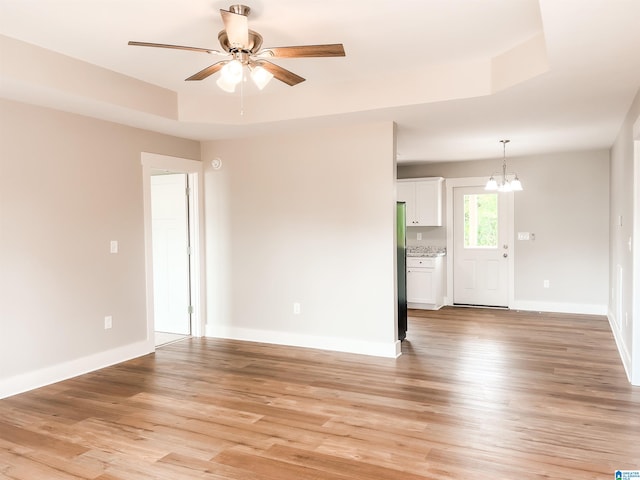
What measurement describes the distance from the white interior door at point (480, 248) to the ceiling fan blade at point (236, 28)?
5.83 metres

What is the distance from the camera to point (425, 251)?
773 centimetres

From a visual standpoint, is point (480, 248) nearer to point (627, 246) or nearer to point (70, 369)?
point (627, 246)

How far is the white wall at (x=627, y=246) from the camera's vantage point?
3.89 meters

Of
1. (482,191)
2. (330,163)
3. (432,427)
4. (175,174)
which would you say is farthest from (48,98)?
(482,191)

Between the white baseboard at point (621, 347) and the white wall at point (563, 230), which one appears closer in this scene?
the white baseboard at point (621, 347)

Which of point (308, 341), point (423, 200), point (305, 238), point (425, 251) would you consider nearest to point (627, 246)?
point (305, 238)

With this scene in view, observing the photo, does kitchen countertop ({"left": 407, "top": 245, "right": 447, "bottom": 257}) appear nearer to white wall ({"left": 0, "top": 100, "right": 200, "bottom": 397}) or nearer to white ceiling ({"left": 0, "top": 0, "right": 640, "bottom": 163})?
white ceiling ({"left": 0, "top": 0, "right": 640, "bottom": 163})

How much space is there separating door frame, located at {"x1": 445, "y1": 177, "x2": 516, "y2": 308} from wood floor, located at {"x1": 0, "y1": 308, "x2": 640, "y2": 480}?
2.38m

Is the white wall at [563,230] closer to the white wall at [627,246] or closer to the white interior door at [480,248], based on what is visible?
the white interior door at [480,248]

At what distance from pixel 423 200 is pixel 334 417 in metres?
5.12

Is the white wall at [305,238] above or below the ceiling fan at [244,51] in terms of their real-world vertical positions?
below

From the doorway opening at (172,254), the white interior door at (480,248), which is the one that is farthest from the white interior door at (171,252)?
the white interior door at (480,248)

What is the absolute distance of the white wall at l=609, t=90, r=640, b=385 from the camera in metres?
3.89

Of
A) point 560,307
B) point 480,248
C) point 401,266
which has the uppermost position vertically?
point 480,248
